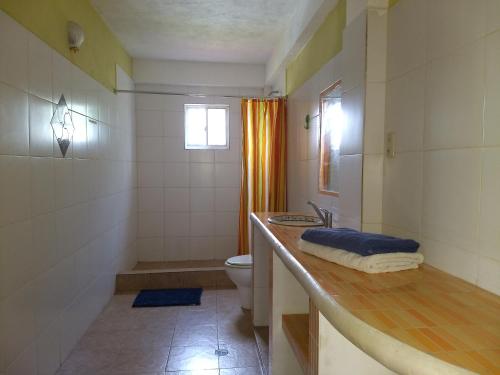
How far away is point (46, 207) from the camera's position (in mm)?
1893

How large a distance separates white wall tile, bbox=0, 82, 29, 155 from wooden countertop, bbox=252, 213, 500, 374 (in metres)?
1.32

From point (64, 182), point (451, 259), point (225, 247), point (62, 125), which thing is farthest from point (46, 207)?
point (225, 247)

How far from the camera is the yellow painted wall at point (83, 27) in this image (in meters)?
1.71

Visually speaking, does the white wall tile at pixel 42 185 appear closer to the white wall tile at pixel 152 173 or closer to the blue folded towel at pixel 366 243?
the blue folded towel at pixel 366 243

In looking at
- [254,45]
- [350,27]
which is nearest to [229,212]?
[254,45]

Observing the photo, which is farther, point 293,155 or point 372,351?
point 293,155

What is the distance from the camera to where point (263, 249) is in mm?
2488

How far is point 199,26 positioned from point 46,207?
1930 mm

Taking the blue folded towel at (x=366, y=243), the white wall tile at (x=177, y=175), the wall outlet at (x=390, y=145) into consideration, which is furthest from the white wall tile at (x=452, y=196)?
the white wall tile at (x=177, y=175)

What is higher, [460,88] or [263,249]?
[460,88]

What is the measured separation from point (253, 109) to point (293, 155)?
64cm

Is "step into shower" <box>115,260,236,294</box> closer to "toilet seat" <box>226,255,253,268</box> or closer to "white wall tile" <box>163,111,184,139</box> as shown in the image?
"toilet seat" <box>226,255,253,268</box>

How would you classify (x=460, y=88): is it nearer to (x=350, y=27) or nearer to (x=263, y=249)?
(x=350, y=27)

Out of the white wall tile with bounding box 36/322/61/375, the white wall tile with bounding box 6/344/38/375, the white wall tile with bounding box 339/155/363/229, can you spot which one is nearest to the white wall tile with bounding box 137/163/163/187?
the white wall tile with bounding box 36/322/61/375
